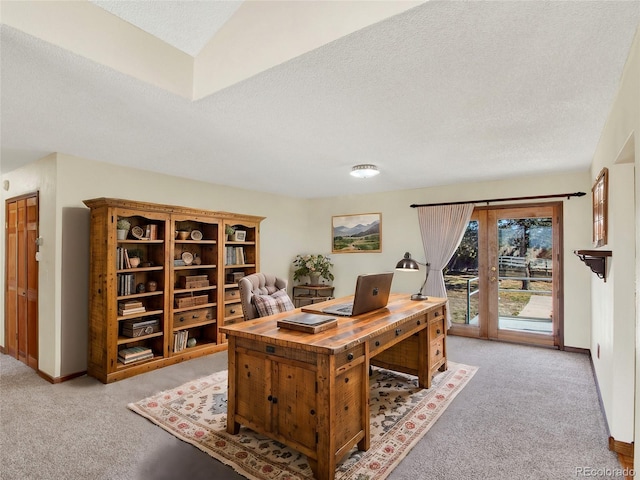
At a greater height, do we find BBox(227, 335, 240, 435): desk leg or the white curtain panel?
the white curtain panel

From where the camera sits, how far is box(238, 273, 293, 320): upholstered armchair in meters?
3.14

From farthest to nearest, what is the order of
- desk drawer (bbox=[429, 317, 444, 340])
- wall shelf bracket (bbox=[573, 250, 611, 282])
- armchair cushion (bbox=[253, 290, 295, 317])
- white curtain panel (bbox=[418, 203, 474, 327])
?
white curtain panel (bbox=[418, 203, 474, 327]) < desk drawer (bbox=[429, 317, 444, 340]) < armchair cushion (bbox=[253, 290, 295, 317]) < wall shelf bracket (bbox=[573, 250, 611, 282])

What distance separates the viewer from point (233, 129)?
2779 millimetres

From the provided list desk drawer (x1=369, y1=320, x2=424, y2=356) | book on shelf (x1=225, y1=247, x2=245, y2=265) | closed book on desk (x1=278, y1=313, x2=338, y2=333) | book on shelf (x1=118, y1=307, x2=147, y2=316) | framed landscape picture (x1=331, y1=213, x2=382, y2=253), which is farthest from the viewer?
framed landscape picture (x1=331, y1=213, x2=382, y2=253)

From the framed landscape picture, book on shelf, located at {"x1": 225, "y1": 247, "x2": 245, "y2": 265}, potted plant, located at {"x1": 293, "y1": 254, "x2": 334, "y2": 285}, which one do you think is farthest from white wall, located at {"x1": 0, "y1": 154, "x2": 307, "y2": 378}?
the framed landscape picture

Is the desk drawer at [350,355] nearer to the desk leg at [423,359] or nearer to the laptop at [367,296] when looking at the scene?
the laptop at [367,296]

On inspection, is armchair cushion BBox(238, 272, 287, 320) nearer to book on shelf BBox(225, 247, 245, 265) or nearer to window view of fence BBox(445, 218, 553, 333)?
book on shelf BBox(225, 247, 245, 265)

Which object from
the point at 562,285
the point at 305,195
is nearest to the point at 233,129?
the point at 305,195

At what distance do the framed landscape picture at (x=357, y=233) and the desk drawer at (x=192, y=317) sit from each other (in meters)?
2.62

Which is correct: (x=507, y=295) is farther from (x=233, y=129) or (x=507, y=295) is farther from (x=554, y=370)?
(x=233, y=129)

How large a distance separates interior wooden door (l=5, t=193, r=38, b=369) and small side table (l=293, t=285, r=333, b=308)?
356 centimetres

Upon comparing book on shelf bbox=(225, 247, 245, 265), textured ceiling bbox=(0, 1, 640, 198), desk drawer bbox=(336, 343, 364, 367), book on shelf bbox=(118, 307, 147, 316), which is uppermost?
textured ceiling bbox=(0, 1, 640, 198)

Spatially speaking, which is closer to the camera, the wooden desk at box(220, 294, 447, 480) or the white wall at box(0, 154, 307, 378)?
the wooden desk at box(220, 294, 447, 480)

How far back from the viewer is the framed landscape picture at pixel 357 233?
581 cm
